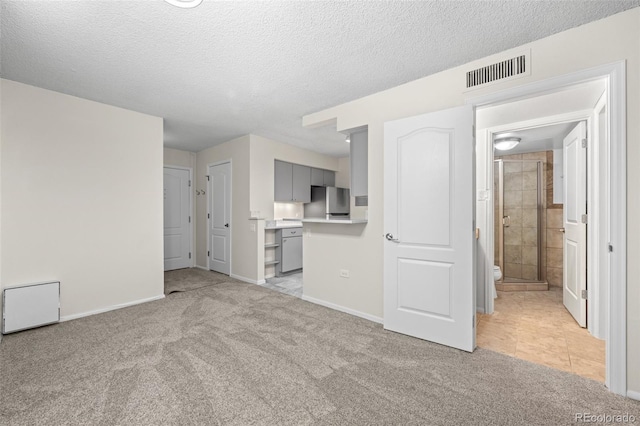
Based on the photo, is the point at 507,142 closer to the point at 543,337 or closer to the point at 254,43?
the point at 543,337

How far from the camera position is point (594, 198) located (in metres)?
2.74

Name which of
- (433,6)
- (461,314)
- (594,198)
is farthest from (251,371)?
(594,198)

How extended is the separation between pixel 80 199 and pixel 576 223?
566 centimetres

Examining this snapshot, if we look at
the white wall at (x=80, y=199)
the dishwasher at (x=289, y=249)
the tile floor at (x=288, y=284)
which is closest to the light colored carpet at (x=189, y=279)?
the white wall at (x=80, y=199)

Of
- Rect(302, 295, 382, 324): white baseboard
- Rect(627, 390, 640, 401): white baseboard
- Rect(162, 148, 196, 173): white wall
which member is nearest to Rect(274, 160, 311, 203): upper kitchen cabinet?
Rect(162, 148, 196, 173): white wall

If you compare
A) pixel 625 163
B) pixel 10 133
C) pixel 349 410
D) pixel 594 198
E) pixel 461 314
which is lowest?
pixel 349 410

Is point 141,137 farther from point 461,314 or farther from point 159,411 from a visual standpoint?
point 461,314

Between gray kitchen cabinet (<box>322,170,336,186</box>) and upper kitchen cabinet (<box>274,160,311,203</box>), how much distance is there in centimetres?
61

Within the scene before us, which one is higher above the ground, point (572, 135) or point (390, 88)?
point (390, 88)

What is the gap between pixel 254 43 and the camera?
215cm

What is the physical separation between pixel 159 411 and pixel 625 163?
3323mm

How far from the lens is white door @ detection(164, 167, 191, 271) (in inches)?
221

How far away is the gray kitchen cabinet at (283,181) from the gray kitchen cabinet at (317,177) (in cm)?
75

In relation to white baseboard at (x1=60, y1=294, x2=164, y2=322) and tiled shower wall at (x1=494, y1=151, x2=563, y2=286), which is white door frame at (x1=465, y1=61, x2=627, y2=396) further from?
white baseboard at (x1=60, y1=294, x2=164, y2=322)
